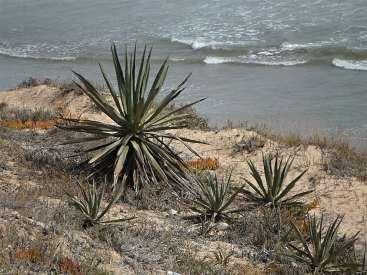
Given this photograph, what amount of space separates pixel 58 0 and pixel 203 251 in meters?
30.3

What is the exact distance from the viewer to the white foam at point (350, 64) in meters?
18.5

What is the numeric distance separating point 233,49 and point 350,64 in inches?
190

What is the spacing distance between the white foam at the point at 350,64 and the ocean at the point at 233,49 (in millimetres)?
31

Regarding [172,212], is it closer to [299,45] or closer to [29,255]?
[29,255]

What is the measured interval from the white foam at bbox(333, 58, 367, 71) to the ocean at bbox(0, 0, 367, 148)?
31 mm

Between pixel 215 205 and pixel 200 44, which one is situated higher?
pixel 200 44

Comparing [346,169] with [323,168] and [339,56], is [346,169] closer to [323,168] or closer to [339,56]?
[323,168]

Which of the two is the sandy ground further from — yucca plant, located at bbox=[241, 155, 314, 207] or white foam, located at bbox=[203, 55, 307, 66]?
white foam, located at bbox=[203, 55, 307, 66]

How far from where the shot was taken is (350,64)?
19.0 m

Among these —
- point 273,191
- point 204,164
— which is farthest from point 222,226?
point 204,164

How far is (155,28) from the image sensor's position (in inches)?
1030

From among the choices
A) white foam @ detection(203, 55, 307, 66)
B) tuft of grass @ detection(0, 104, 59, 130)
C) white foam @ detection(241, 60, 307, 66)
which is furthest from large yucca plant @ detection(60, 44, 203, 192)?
white foam @ detection(203, 55, 307, 66)

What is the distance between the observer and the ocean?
597 inches

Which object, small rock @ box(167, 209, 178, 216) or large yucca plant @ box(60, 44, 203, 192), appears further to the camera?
large yucca plant @ box(60, 44, 203, 192)
